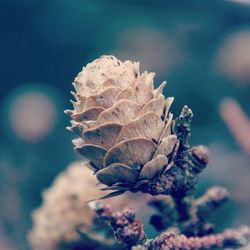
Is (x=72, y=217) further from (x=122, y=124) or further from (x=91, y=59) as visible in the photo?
(x=91, y=59)

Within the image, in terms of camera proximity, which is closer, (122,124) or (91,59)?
(122,124)

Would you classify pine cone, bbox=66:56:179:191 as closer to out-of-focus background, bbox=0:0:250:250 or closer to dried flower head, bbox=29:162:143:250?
dried flower head, bbox=29:162:143:250

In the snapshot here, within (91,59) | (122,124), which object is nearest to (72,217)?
(122,124)

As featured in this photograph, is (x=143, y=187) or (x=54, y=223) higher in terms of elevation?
(x=54, y=223)

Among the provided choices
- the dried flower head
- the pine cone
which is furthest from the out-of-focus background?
the pine cone

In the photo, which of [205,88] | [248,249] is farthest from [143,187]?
[205,88]

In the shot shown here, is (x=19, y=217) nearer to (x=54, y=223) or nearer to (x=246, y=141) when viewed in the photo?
(x=54, y=223)
